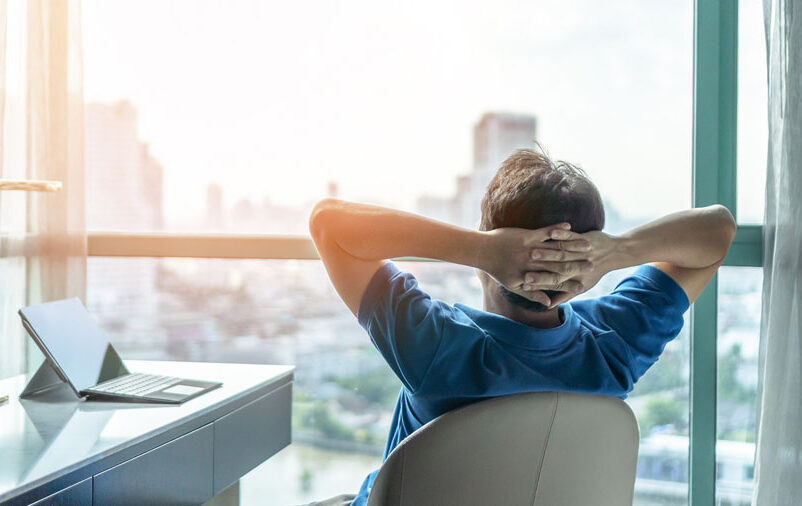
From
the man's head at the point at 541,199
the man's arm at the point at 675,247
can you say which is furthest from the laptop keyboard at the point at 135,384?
the man's arm at the point at 675,247

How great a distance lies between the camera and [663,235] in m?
1.23

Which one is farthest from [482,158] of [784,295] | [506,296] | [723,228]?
[506,296]

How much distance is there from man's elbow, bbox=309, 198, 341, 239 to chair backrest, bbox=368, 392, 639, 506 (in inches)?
14.4

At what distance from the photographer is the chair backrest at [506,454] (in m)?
0.93

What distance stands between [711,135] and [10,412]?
180cm

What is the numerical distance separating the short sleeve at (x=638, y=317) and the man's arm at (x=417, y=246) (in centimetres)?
12

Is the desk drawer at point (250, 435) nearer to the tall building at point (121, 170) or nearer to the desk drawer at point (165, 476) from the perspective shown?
the desk drawer at point (165, 476)

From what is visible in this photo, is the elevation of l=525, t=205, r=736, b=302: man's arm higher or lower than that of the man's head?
lower

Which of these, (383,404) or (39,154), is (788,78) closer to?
(383,404)

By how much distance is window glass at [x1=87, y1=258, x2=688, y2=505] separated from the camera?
228 cm

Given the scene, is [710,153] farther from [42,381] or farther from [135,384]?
[42,381]

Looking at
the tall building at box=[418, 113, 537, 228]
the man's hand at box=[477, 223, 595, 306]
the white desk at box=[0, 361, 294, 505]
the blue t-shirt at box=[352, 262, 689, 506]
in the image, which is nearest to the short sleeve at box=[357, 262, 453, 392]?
the blue t-shirt at box=[352, 262, 689, 506]

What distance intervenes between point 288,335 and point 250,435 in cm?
71

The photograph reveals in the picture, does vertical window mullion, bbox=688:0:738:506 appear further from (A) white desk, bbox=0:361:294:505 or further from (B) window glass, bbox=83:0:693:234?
(A) white desk, bbox=0:361:294:505
